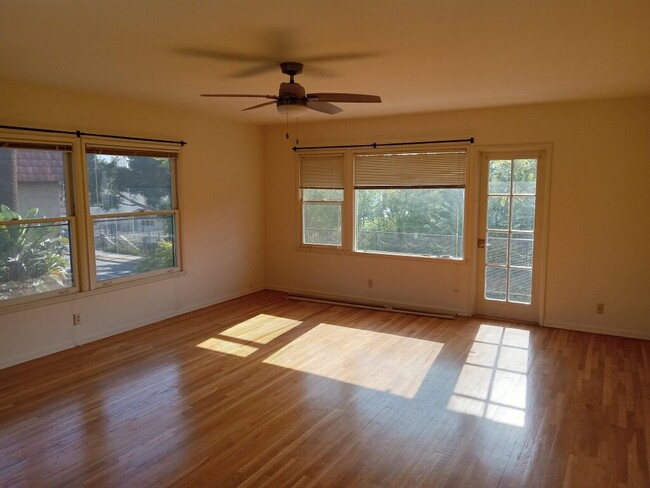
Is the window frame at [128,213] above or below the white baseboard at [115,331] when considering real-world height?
above

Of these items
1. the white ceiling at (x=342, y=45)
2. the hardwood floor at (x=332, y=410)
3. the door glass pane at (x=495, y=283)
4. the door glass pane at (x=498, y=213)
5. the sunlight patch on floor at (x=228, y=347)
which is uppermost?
the white ceiling at (x=342, y=45)

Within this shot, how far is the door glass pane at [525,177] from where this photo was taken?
5.38m

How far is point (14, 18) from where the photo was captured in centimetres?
253

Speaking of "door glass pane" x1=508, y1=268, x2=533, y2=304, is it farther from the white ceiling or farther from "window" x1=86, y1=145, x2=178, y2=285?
"window" x1=86, y1=145, x2=178, y2=285

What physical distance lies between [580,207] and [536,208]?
440mm

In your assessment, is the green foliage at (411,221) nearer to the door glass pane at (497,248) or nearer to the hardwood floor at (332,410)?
the door glass pane at (497,248)

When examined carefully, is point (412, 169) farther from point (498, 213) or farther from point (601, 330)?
point (601, 330)

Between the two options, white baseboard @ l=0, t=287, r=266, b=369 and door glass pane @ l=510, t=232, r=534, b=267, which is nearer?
white baseboard @ l=0, t=287, r=266, b=369

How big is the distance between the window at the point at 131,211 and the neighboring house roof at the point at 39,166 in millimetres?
284

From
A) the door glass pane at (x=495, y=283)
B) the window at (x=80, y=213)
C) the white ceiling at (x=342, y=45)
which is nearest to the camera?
the white ceiling at (x=342, y=45)

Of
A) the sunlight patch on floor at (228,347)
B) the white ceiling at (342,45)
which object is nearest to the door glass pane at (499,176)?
the white ceiling at (342,45)

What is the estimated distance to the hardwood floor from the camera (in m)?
2.70

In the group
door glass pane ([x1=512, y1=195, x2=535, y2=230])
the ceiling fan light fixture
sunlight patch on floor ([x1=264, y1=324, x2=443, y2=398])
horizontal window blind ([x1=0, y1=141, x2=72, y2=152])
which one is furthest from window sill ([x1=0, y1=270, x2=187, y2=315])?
door glass pane ([x1=512, y1=195, x2=535, y2=230])

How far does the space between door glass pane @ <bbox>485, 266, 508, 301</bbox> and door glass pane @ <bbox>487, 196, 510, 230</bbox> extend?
52cm
